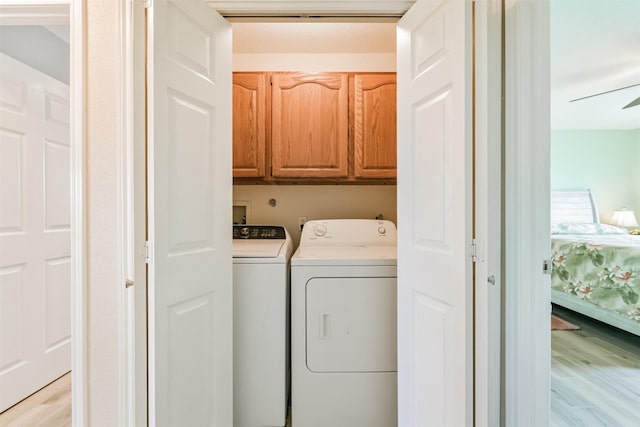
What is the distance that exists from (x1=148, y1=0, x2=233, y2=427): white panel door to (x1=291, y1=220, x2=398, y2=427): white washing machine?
14.8 inches

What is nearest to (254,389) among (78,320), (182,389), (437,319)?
(182,389)

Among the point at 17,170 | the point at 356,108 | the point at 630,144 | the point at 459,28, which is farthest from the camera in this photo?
the point at 630,144

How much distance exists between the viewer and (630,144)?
5.38m

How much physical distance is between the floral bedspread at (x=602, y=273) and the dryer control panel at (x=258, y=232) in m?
2.78

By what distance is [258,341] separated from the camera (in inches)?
67.1

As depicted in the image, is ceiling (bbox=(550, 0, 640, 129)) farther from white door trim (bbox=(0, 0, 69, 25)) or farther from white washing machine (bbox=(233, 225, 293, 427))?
white door trim (bbox=(0, 0, 69, 25))

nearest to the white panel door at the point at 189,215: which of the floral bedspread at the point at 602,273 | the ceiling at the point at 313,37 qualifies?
the ceiling at the point at 313,37

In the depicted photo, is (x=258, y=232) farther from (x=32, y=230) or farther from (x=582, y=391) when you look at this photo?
(x=582, y=391)

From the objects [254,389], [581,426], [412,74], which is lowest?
[581,426]

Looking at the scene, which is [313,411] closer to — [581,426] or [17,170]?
[581,426]

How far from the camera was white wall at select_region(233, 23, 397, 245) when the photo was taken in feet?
7.33

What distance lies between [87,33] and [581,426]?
112 inches

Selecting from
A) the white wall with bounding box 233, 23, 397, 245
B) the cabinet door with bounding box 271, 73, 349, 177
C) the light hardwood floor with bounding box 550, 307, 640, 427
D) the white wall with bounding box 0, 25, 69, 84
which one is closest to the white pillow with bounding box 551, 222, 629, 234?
the light hardwood floor with bounding box 550, 307, 640, 427

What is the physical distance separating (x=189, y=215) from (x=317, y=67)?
1703 mm
